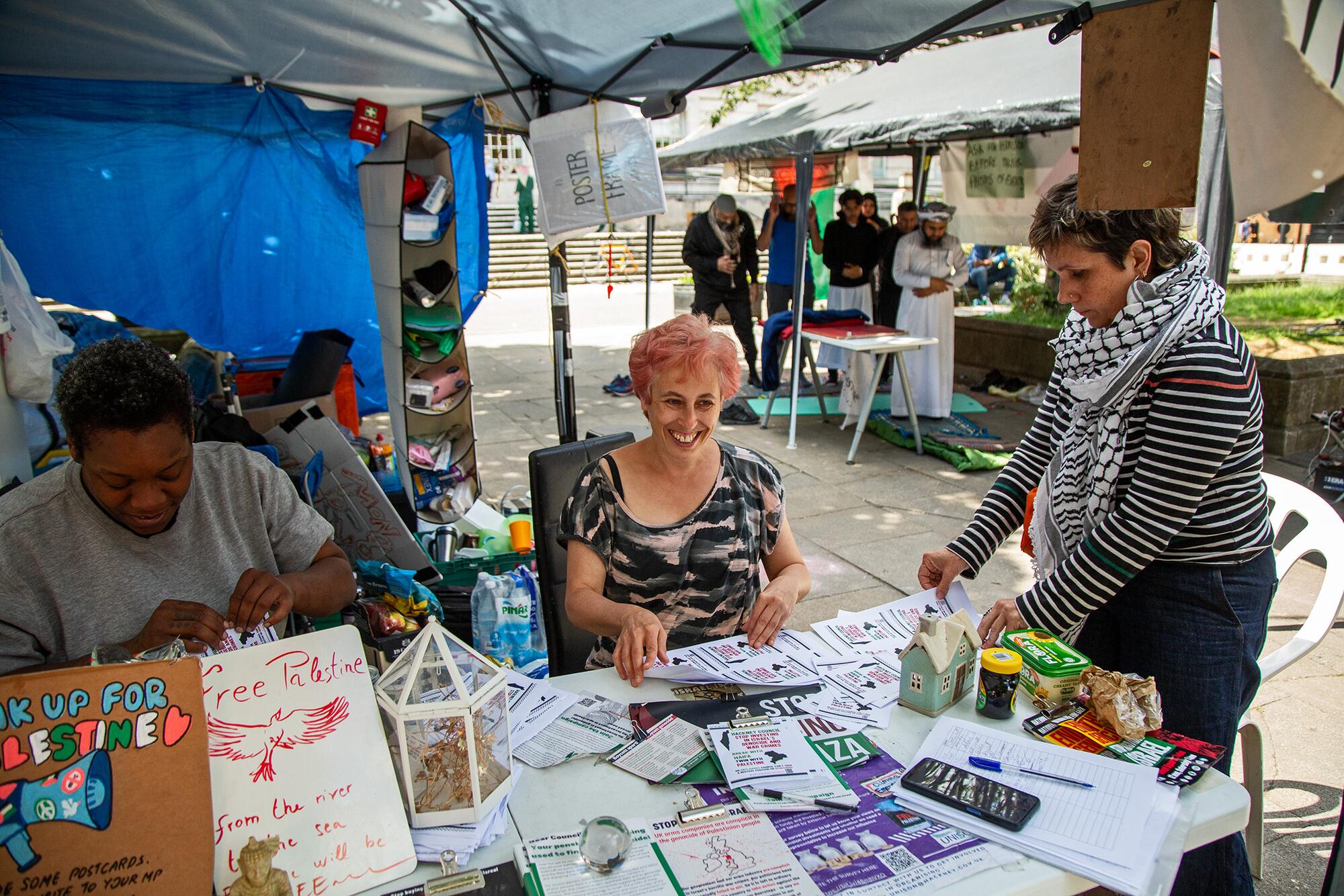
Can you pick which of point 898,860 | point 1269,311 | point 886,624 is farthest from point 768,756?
point 1269,311

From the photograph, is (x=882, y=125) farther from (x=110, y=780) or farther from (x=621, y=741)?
(x=110, y=780)

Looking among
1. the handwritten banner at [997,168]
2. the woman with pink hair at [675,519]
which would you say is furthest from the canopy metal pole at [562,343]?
the handwritten banner at [997,168]

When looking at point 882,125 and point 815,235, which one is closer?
point 882,125

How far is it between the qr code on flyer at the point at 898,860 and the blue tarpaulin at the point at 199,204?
4370mm

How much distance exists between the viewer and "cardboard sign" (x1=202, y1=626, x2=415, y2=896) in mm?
1178

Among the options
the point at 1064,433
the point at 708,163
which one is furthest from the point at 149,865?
the point at 708,163

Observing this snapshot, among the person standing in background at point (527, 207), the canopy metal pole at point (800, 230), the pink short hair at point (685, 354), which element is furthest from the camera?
the person standing in background at point (527, 207)

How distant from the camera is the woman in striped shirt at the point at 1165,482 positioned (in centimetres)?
167

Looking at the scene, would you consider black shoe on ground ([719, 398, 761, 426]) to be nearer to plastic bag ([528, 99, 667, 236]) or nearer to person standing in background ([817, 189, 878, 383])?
person standing in background ([817, 189, 878, 383])

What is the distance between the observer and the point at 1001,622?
1.84m

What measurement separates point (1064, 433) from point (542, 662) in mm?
1890

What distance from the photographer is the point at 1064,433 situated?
2.00m

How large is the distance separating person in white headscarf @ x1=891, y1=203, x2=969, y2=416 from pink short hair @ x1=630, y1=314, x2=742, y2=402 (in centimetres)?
552

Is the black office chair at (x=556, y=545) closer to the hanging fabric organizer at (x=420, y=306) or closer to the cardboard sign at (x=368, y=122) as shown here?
the hanging fabric organizer at (x=420, y=306)
